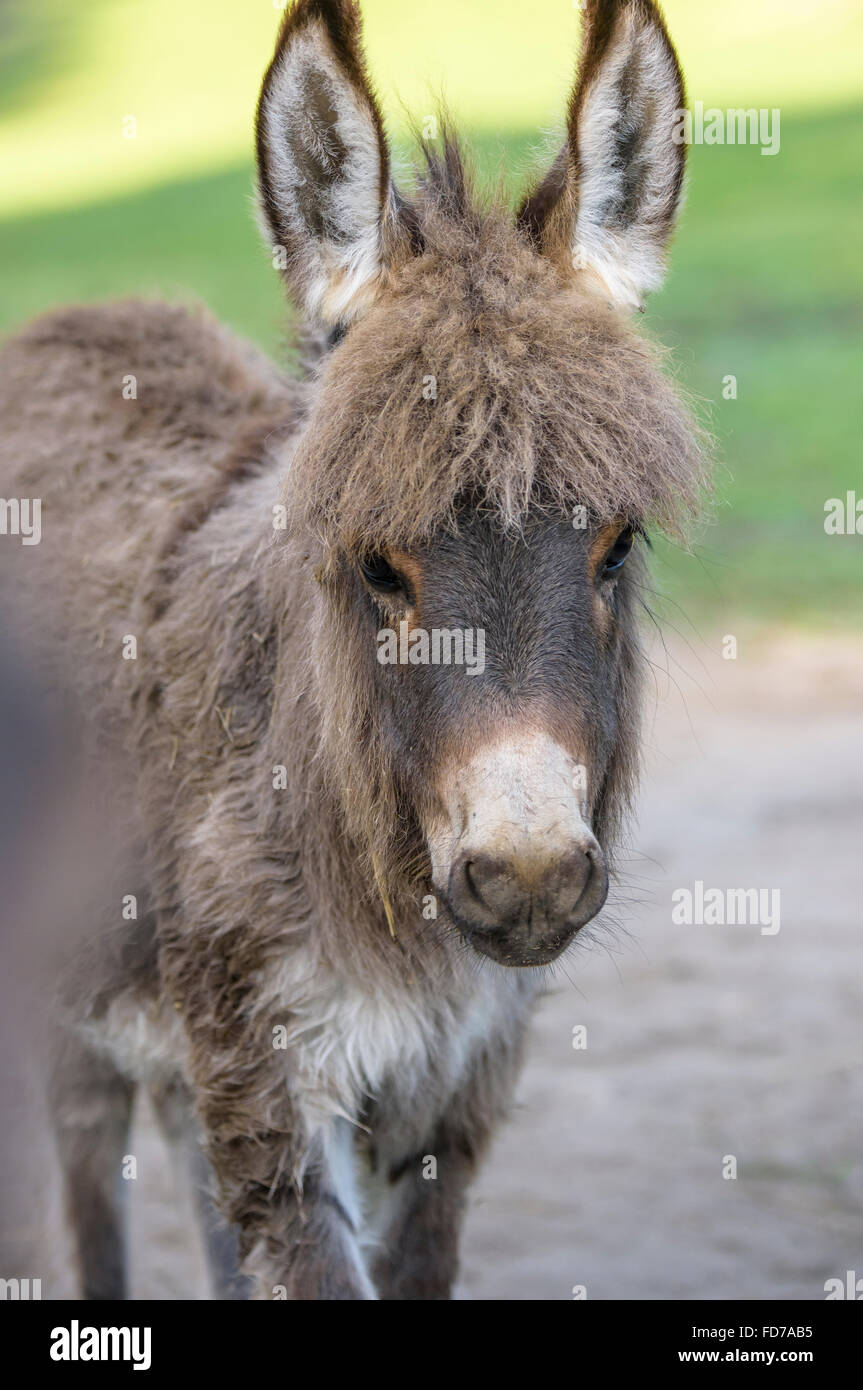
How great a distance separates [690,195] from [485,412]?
379 inches

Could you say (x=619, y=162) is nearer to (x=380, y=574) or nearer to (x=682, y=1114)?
(x=380, y=574)

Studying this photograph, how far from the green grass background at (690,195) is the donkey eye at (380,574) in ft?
28.2

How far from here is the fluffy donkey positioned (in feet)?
9.02

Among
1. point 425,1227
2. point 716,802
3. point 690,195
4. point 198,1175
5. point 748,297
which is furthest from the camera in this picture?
point 748,297

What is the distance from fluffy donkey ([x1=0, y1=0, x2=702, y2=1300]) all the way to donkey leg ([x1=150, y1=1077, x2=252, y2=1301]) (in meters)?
0.02

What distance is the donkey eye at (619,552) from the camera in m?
2.94

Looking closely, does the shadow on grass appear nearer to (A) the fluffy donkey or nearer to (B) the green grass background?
(B) the green grass background

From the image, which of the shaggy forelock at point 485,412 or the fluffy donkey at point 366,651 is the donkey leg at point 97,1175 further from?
the shaggy forelock at point 485,412

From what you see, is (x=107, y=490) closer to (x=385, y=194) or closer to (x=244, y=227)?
(x=385, y=194)

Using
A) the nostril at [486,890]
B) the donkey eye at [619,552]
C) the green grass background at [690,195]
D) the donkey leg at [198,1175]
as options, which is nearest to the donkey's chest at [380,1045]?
the nostril at [486,890]

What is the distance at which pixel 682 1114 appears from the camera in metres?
5.45

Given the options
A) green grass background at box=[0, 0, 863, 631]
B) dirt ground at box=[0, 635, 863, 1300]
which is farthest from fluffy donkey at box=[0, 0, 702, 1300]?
green grass background at box=[0, 0, 863, 631]

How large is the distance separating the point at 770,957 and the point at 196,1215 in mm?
3007

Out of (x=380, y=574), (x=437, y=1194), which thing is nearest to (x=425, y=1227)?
(x=437, y=1194)
